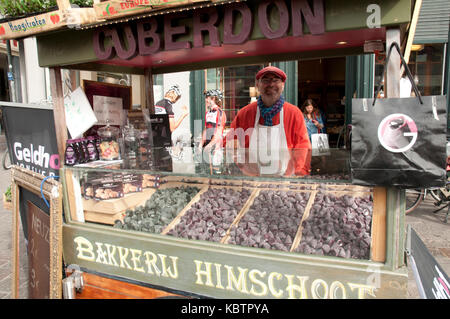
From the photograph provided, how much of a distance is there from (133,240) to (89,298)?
21.4 inches

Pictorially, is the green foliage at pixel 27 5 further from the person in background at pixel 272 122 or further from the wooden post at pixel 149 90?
the person in background at pixel 272 122

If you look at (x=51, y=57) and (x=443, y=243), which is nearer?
(x=51, y=57)

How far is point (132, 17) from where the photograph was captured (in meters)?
1.59

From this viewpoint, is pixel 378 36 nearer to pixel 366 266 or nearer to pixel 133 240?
pixel 366 266

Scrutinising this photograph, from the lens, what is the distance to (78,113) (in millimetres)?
2416

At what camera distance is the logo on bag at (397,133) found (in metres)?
1.18

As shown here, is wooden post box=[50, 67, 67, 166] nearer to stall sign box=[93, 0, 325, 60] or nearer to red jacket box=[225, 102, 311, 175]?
stall sign box=[93, 0, 325, 60]

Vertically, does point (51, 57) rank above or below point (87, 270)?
above

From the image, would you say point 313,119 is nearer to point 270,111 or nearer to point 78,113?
point 270,111

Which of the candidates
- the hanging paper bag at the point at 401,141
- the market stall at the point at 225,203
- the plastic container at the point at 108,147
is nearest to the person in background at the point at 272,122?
the market stall at the point at 225,203

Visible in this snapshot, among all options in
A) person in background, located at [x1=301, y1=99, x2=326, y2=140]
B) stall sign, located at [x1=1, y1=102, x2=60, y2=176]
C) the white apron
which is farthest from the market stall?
person in background, located at [x1=301, y1=99, x2=326, y2=140]

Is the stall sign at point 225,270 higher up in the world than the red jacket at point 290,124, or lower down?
lower down

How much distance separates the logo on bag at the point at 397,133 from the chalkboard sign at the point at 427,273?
0.50 metres
